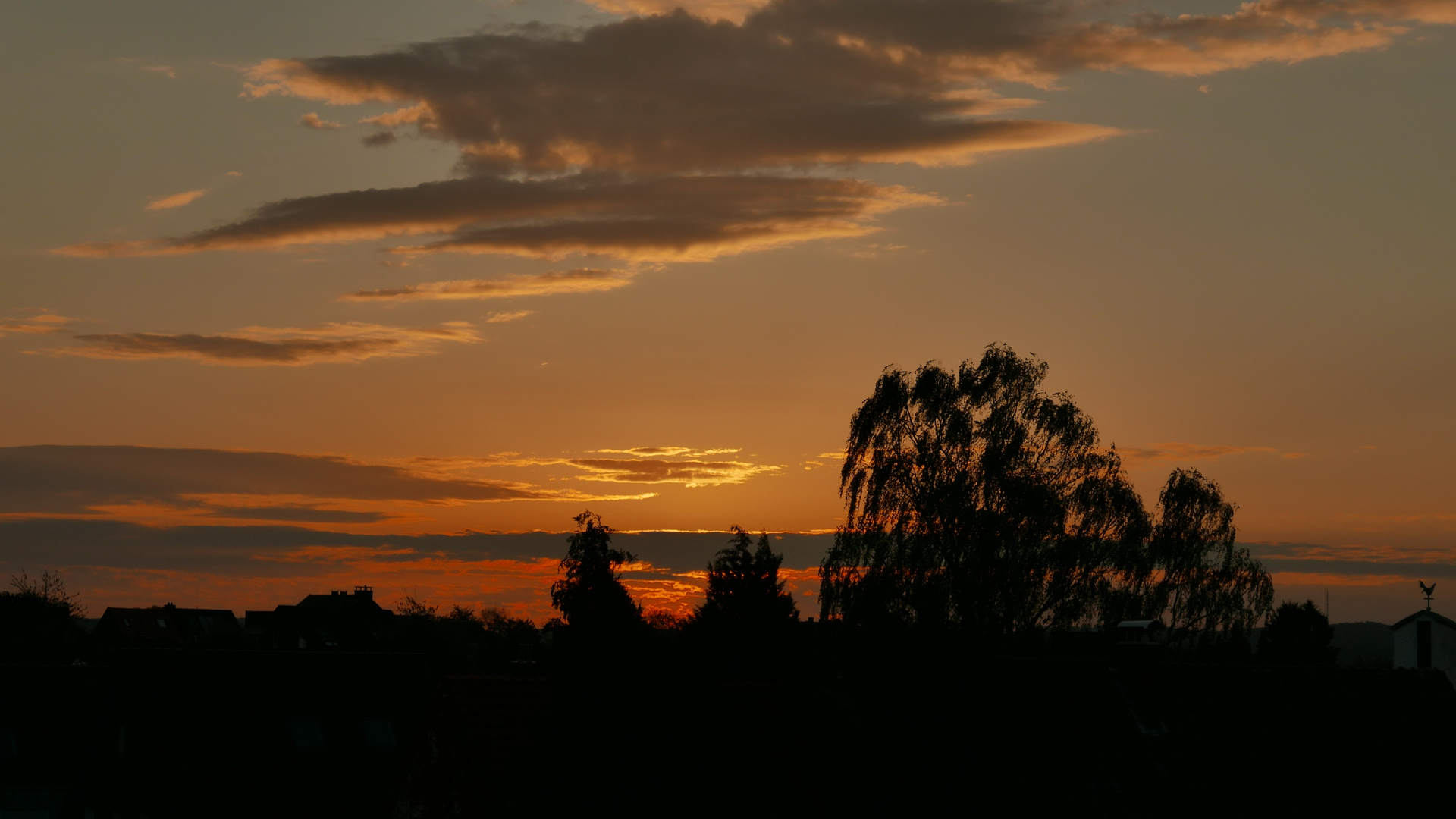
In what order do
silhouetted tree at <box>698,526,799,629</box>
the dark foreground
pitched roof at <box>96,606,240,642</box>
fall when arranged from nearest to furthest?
the dark foreground < silhouetted tree at <box>698,526,799,629</box> < pitched roof at <box>96,606,240,642</box>

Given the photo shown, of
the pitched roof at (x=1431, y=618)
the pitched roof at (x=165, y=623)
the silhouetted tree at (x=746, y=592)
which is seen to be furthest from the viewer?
the pitched roof at (x=165, y=623)

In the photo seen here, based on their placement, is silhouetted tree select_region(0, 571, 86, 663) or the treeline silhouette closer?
the treeline silhouette

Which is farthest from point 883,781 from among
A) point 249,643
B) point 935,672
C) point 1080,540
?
point 249,643

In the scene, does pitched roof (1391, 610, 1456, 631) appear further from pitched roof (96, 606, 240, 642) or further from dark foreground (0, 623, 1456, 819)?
pitched roof (96, 606, 240, 642)

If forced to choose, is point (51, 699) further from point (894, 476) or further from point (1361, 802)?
point (1361, 802)

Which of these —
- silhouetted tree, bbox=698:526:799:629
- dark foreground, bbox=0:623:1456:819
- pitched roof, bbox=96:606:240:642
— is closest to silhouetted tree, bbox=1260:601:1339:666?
silhouetted tree, bbox=698:526:799:629

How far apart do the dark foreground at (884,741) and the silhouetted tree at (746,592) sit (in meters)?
44.2

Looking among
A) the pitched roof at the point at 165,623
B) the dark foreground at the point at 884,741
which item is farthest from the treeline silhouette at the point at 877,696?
the pitched roof at the point at 165,623

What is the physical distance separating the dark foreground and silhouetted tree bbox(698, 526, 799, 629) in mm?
44235

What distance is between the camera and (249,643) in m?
150

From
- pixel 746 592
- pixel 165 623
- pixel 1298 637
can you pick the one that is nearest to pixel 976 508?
pixel 746 592

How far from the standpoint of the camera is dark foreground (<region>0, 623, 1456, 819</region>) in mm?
23562

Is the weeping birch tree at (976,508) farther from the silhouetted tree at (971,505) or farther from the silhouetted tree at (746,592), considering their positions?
the silhouetted tree at (746,592)

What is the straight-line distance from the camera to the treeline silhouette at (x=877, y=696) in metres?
24.7
